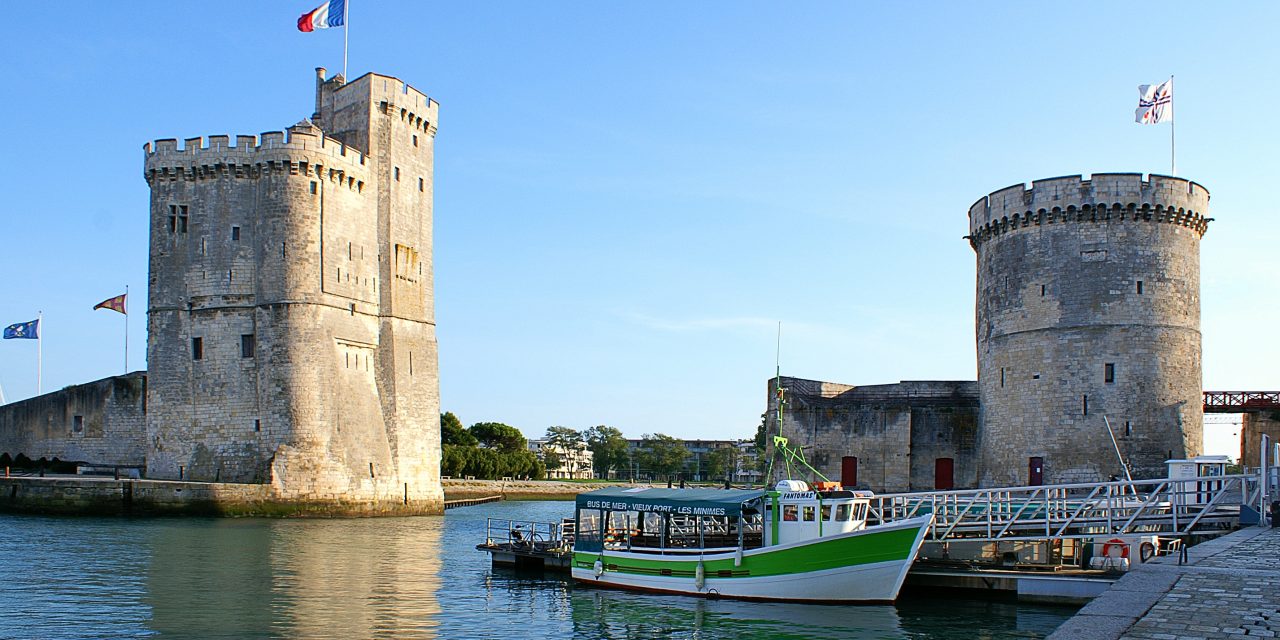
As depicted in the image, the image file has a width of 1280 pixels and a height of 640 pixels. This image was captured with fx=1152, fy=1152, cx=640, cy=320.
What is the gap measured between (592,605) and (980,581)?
7720 millimetres

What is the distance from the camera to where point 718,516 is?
24875mm

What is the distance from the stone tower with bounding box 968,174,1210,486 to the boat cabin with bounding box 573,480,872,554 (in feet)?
40.1

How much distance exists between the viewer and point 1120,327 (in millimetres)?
33656

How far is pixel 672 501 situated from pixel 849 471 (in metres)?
15.4

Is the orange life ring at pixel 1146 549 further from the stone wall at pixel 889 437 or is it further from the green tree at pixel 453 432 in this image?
the green tree at pixel 453 432

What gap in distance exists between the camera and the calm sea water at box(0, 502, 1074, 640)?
18906 mm

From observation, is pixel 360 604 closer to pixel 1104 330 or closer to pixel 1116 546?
pixel 1116 546

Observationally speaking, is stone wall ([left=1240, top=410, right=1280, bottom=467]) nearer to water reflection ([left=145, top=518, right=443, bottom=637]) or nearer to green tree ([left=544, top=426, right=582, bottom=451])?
water reflection ([left=145, top=518, right=443, bottom=637])

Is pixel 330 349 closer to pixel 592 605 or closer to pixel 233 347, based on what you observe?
pixel 233 347

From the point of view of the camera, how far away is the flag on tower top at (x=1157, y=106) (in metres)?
33.6

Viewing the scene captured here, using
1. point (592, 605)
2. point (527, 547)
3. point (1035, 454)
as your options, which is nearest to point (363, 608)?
point (592, 605)

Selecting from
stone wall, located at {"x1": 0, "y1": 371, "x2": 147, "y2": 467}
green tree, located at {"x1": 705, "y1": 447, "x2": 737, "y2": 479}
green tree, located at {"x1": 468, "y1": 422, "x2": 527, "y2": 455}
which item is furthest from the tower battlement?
green tree, located at {"x1": 705, "y1": 447, "x2": 737, "y2": 479}

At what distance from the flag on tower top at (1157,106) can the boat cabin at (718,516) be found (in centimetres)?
1755

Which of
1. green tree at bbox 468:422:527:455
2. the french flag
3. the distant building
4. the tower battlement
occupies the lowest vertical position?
the distant building
